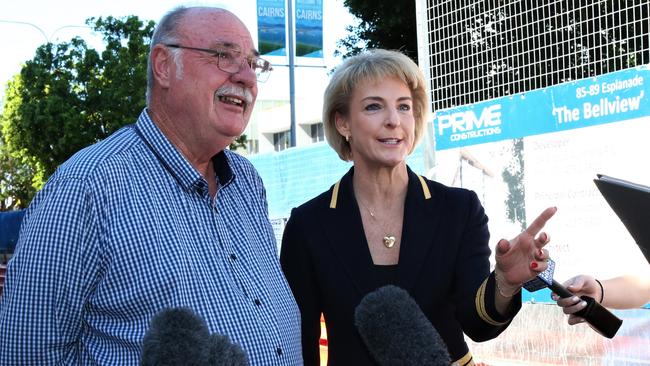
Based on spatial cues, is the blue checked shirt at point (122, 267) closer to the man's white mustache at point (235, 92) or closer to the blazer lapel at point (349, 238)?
the man's white mustache at point (235, 92)

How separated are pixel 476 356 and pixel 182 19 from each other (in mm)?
5836

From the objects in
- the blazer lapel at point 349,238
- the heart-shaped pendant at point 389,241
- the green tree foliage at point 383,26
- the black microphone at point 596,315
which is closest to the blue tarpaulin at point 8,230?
the green tree foliage at point 383,26

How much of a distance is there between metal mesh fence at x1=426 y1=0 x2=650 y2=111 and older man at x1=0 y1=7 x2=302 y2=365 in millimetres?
4148

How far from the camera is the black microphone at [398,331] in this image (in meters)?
1.19

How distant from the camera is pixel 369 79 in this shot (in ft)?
11.3

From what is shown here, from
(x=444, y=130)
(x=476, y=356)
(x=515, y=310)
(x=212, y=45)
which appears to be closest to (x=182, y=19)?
(x=212, y=45)

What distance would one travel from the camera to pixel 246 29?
103 inches

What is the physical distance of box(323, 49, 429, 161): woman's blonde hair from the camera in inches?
135

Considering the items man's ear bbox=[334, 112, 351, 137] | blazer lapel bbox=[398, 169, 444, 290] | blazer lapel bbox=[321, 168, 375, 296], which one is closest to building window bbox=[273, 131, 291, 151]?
man's ear bbox=[334, 112, 351, 137]

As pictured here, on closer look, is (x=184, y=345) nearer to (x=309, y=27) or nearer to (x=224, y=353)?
(x=224, y=353)

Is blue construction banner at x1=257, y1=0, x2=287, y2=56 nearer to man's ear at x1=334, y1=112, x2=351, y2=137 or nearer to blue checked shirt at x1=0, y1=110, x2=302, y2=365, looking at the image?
man's ear at x1=334, y1=112, x2=351, y2=137

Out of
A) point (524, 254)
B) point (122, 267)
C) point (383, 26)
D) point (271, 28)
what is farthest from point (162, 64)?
point (383, 26)

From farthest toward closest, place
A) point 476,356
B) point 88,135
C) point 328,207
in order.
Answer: point 88,135, point 476,356, point 328,207

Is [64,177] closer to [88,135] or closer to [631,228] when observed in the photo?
[631,228]
